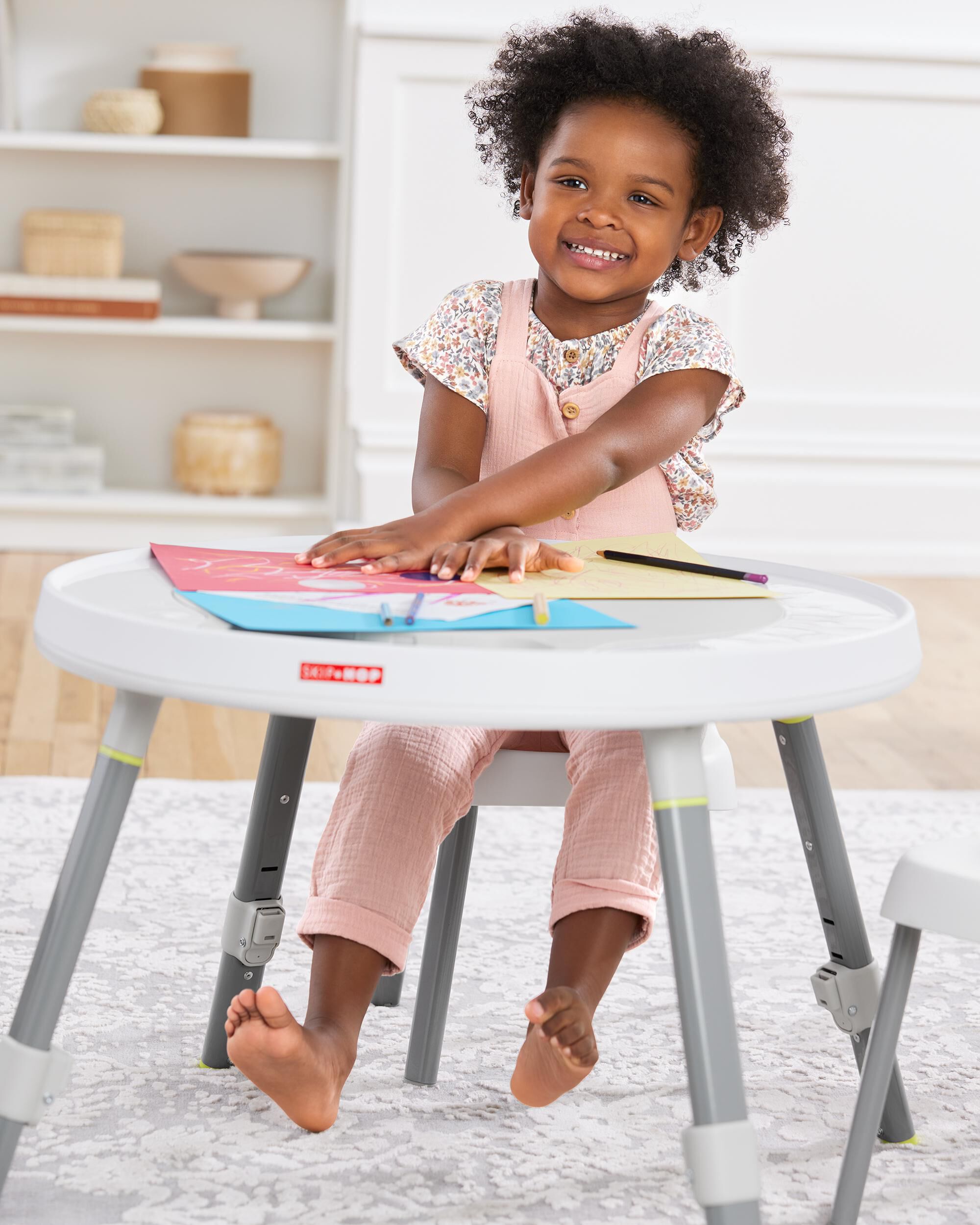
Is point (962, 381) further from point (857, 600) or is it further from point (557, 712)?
point (557, 712)

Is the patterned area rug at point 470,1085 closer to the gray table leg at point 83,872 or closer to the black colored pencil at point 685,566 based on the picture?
the gray table leg at point 83,872

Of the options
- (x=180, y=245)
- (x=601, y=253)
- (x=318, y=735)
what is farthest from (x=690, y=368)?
(x=180, y=245)

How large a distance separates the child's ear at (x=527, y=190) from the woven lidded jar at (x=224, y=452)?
6.57ft

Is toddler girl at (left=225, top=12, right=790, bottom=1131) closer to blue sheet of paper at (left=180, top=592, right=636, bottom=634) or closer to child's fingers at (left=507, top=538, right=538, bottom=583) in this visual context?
child's fingers at (left=507, top=538, right=538, bottom=583)

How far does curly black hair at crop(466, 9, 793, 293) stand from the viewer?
1254 mm

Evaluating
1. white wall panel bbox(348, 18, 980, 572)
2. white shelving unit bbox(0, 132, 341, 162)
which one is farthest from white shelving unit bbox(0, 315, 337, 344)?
white shelving unit bbox(0, 132, 341, 162)

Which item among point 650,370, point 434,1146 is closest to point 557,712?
point 434,1146

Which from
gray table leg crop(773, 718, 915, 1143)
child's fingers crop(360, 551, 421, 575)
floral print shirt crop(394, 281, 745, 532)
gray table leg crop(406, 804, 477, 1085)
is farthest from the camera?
floral print shirt crop(394, 281, 745, 532)

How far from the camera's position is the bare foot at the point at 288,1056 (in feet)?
2.81

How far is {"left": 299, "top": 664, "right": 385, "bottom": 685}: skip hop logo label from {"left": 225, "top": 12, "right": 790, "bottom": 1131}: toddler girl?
0.22 metres

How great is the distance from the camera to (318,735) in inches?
88.4

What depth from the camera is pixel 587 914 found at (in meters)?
0.97

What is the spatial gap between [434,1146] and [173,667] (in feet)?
1.56

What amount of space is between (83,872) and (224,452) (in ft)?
8.36
